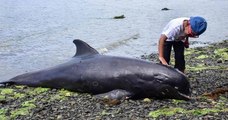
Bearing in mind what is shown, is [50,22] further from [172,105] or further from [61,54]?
[172,105]

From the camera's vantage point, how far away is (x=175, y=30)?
10977 mm

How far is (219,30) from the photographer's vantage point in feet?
127

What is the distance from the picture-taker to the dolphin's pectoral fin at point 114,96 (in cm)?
1039

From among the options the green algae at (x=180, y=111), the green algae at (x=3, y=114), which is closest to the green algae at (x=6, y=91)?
the green algae at (x=3, y=114)

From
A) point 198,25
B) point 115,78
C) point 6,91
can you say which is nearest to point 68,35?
point 6,91

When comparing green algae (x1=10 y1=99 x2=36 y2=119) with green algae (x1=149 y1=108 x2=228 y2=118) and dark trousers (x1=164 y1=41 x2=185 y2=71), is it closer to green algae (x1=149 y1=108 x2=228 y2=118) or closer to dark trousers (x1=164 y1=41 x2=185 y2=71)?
green algae (x1=149 y1=108 x2=228 y2=118)

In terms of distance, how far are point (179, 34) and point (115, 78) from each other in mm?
1929

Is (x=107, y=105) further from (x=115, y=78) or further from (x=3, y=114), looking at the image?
(x=3, y=114)

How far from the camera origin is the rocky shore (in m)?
9.18

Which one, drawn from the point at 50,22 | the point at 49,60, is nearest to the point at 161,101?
the point at 49,60

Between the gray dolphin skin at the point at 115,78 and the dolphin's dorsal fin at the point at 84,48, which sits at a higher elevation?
the dolphin's dorsal fin at the point at 84,48

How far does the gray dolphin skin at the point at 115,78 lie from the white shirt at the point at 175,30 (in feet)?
2.82

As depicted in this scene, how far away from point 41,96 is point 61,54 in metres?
13.2

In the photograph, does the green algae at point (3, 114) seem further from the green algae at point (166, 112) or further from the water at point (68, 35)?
the water at point (68, 35)
